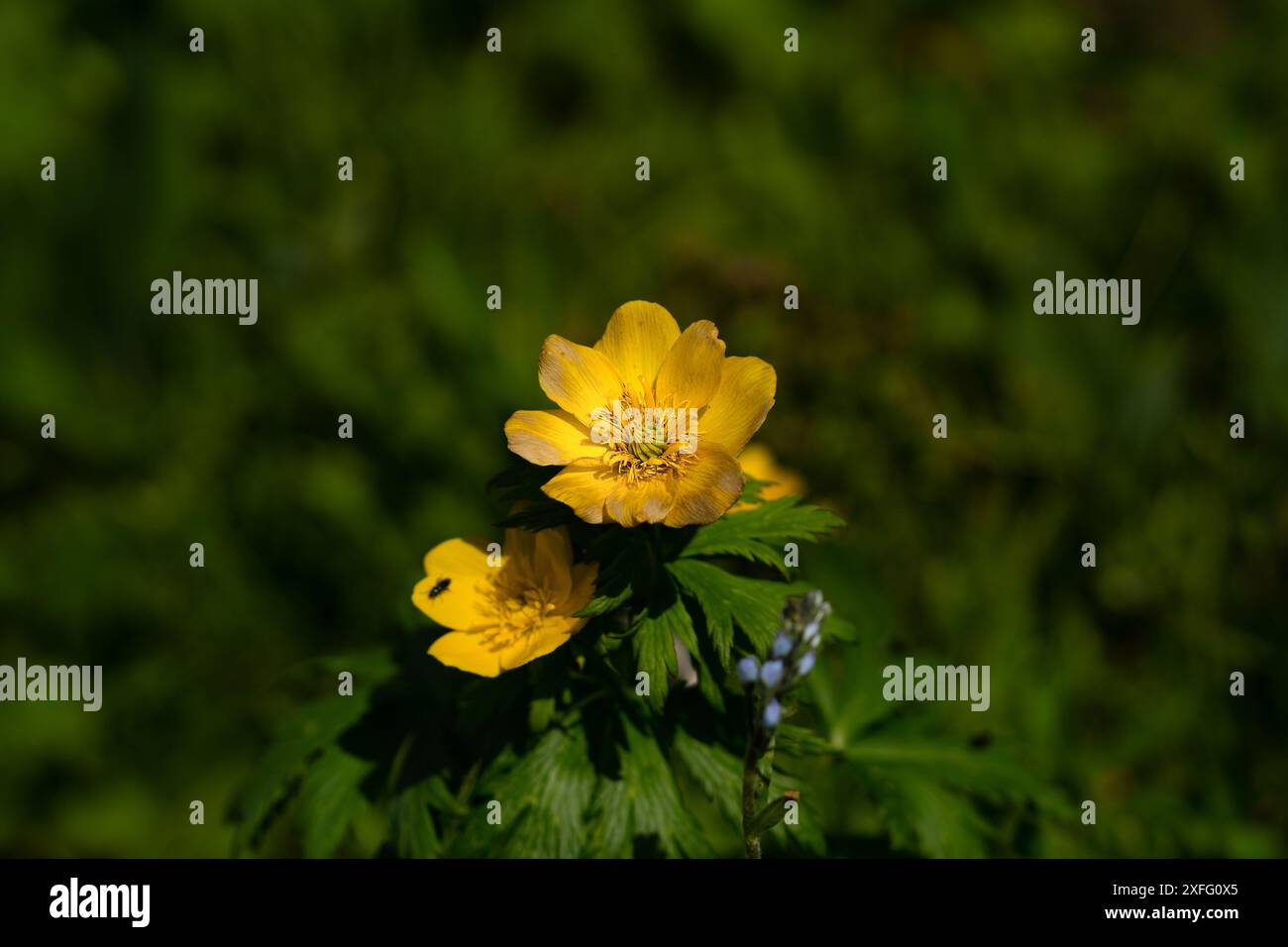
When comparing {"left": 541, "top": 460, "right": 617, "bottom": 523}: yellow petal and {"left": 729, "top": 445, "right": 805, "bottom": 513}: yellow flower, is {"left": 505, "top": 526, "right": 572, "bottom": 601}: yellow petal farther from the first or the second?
{"left": 729, "top": 445, "right": 805, "bottom": 513}: yellow flower

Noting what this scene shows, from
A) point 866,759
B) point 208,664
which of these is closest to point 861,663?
point 866,759

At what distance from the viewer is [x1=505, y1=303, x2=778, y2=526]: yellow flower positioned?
1.41m

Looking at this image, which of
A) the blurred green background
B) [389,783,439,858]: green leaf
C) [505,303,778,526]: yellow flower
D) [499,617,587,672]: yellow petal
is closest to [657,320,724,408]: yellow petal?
[505,303,778,526]: yellow flower

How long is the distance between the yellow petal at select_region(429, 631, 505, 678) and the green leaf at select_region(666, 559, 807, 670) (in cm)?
27

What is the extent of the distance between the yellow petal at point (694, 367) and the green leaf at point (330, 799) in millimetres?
780

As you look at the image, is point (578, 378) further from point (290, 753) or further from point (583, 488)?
point (290, 753)

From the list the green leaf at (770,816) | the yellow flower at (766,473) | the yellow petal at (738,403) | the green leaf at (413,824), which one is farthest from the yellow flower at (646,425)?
the yellow flower at (766,473)

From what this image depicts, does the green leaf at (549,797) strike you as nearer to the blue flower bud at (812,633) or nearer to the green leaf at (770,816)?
the green leaf at (770,816)

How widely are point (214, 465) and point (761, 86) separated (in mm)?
2755

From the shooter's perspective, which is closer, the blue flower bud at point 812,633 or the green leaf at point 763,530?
the blue flower bud at point 812,633

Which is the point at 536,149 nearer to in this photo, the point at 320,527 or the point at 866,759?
the point at 320,527

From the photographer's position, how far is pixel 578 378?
1567 millimetres

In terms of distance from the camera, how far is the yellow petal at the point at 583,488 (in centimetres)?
139
